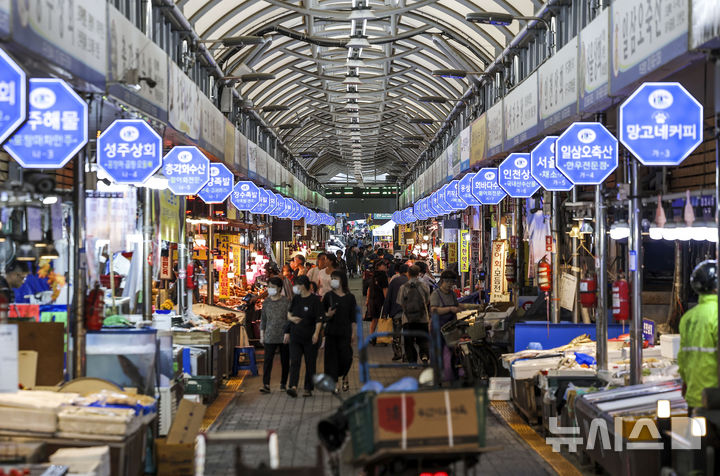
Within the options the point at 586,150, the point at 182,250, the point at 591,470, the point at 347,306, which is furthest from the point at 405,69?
the point at 591,470

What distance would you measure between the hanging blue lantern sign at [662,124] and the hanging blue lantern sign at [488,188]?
8454 millimetres

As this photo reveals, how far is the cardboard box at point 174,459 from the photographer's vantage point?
7746 millimetres

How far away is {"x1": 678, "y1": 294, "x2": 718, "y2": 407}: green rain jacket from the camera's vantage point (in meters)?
6.82

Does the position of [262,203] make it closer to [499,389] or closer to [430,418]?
[499,389]

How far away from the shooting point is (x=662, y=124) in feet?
25.2

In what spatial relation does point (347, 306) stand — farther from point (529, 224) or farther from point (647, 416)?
point (647, 416)

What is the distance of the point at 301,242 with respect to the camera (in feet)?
143

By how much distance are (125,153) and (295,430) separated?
3.51 metres

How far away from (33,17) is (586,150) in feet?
18.4

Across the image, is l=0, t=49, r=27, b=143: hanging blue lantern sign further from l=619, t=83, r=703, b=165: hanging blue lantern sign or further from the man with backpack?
the man with backpack

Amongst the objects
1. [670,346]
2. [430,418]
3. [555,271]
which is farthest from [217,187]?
[430,418]

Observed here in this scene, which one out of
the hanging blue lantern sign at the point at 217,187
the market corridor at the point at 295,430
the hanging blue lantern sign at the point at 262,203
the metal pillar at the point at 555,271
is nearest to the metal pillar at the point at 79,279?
the market corridor at the point at 295,430

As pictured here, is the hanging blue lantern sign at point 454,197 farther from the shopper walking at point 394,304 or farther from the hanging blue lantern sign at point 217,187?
the hanging blue lantern sign at point 217,187

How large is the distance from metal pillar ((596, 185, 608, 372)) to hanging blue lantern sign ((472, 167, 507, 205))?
6.19 metres
